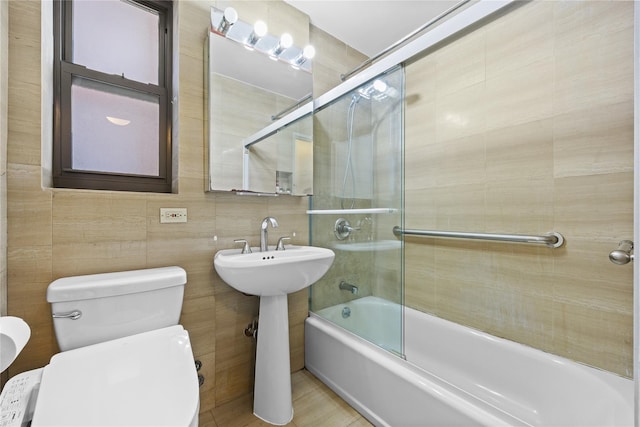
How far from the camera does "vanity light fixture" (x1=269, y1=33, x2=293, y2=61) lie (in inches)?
60.2

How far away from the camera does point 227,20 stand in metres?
1.35

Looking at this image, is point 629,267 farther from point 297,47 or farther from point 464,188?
point 297,47

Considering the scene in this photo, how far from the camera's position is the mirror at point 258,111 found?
138 centimetres

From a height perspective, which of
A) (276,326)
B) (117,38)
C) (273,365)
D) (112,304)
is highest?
(117,38)

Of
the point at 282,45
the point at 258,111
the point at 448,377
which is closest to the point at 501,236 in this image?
the point at 448,377

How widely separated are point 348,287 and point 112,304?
1130 millimetres

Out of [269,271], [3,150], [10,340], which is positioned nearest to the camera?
[10,340]

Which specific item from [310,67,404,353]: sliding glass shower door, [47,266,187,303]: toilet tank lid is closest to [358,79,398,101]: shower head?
[310,67,404,353]: sliding glass shower door

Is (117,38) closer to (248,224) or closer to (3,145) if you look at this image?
(3,145)

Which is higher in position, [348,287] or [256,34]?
[256,34]

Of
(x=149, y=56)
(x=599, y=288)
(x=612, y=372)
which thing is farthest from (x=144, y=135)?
(x=612, y=372)

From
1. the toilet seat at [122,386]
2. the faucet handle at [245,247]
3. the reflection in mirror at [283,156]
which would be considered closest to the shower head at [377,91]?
the reflection in mirror at [283,156]

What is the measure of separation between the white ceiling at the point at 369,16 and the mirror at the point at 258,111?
0.38 ft

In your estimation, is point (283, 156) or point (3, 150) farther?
point (283, 156)
